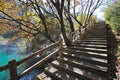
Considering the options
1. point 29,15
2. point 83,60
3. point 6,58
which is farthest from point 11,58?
point 83,60

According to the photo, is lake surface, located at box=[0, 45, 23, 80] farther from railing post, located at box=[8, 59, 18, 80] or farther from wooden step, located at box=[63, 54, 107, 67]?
railing post, located at box=[8, 59, 18, 80]

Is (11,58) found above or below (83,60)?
below

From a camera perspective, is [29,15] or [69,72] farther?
[29,15]

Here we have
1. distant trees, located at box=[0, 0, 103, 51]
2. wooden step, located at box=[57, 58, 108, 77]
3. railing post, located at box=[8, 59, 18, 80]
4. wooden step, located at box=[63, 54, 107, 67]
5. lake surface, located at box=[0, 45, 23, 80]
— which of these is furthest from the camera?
lake surface, located at box=[0, 45, 23, 80]

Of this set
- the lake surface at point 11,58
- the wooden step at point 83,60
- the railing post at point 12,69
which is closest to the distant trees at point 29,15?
the wooden step at point 83,60

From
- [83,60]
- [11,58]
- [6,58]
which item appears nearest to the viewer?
[83,60]

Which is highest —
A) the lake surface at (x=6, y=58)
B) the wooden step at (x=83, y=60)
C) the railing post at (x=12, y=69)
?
the railing post at (x=12, y=69)

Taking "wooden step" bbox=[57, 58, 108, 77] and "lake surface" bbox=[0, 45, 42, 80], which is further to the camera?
"lake surface" bbox=[0, 45, 42, 80]

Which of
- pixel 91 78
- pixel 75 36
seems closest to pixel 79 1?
pixel 75 36

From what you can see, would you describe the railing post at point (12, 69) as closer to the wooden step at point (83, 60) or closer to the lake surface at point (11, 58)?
the wooden step at point (83, 60)

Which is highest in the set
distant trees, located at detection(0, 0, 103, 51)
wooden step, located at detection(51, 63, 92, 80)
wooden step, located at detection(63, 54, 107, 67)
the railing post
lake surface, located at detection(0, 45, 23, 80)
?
distant trees, located at detection(0, 0, 103, 51)

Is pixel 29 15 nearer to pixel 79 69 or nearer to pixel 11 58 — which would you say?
pixel 79 69

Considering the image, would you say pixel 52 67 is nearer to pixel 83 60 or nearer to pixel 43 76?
pixel 43 76

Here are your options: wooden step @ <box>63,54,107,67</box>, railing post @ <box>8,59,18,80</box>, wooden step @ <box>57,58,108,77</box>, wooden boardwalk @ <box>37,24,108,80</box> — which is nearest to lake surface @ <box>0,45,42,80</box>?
wooden step @ <box>63,54,107,67</box>
